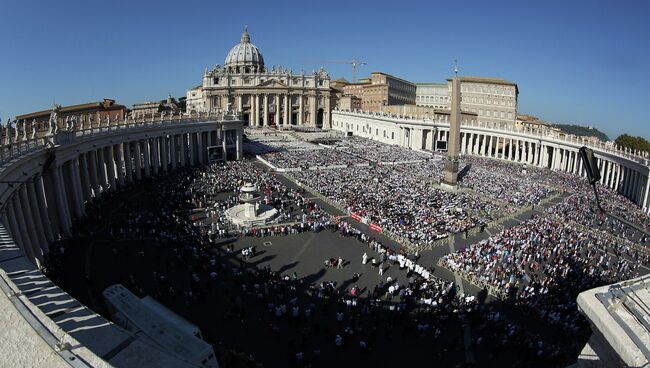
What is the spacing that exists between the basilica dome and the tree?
87008 mm

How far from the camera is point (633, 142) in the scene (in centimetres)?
7150

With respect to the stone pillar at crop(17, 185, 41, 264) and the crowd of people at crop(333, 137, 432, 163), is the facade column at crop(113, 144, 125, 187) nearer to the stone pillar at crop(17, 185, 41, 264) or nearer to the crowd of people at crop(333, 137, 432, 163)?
the stone pillar at crop(17, 185, 41, 264)

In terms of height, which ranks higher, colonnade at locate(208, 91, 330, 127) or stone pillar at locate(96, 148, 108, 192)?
colonnade at locate(208, 91, 330, 127)

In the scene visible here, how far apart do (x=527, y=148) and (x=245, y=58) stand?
81.9 m

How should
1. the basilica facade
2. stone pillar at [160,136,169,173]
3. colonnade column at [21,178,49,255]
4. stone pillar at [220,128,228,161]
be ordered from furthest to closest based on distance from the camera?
the basilica facade
stone pillar at [220,128,228,161]
stone pillar at [160,136,169,173]
colonnade column at [21,178,49,255]

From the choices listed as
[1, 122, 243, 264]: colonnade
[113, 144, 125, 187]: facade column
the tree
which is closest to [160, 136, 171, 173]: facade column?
[1, 122, 243, 264]: colonnade

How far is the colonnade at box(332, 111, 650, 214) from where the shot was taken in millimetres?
46406

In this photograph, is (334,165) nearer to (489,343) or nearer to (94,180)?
(94,180)

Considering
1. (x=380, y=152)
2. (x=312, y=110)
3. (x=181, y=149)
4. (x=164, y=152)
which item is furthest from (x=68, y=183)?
(x=312, y=110)

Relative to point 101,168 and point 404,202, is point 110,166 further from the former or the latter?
point 404,202

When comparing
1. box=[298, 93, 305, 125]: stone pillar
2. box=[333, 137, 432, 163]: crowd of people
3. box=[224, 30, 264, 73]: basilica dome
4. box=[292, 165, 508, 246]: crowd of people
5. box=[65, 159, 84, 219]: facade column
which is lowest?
box=[292, 165, 508, 246]: crowd of people

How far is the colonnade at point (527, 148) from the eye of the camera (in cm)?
4641

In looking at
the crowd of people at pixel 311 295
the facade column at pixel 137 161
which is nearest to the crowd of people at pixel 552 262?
the crowd of people at pixel 311 295

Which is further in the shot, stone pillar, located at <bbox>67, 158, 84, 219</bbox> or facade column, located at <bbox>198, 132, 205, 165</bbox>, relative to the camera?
facade column, located at <bbox>198, 132, 205, 165</bbox>
